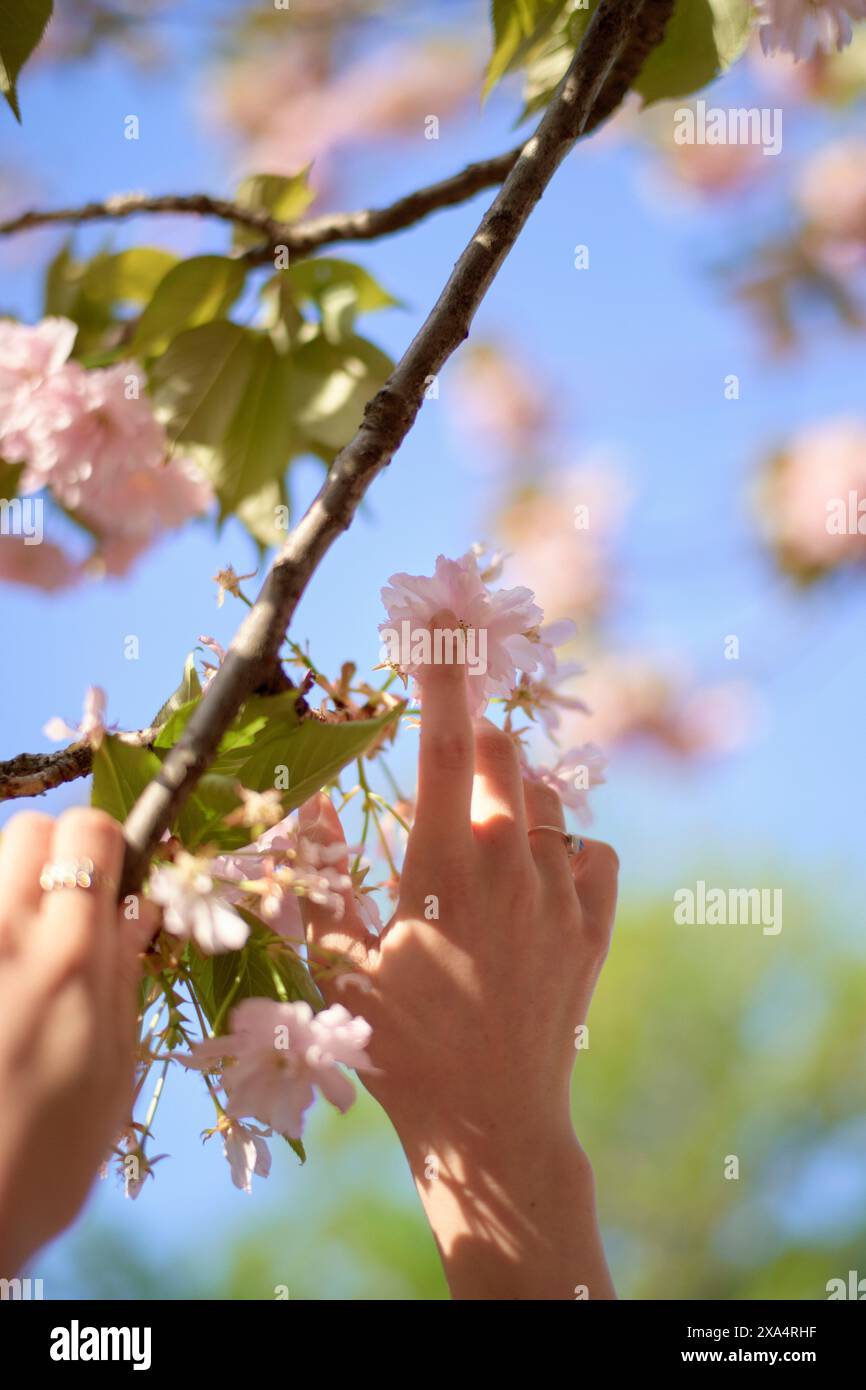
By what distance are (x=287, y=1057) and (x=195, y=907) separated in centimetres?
8

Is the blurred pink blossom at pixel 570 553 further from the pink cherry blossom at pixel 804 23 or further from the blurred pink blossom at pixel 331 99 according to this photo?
Result: the pink cherry blossom at pixel 804 23

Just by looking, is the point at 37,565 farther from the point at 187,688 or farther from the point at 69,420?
the point at 187,688

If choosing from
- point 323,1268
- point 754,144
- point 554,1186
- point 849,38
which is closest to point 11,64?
point 849,38

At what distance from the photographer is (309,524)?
0.38 m

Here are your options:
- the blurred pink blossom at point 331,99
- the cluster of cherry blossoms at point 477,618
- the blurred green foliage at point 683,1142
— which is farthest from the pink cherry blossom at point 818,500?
the blurred green foliage at point 683,1142

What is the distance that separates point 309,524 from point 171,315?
1.59 ft

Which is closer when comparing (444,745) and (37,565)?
(444,745)

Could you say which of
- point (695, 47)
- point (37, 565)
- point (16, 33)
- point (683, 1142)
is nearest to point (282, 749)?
point (16, 33)

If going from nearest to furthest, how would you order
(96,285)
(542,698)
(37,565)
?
(542,698) < (96,285) < (37,565)

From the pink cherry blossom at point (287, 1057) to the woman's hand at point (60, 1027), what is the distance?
38 millimetres

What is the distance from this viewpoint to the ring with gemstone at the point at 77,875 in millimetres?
341

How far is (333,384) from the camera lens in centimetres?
81

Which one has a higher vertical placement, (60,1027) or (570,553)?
(570,553)

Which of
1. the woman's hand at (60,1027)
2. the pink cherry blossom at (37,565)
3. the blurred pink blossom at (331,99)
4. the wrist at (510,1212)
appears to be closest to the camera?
the woman's hand at (60,1027)
